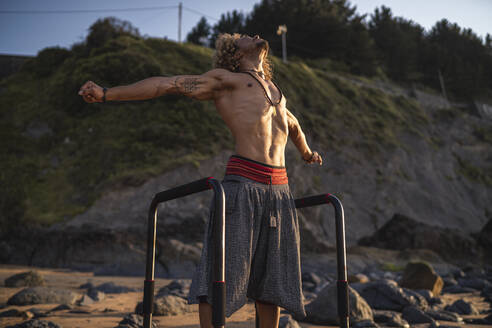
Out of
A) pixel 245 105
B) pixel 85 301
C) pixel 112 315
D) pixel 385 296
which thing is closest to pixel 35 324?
pixel 112 315

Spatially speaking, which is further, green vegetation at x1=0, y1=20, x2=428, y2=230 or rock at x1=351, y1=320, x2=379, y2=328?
green vegetation at x1=0, y1=20, x2=428, y2=230

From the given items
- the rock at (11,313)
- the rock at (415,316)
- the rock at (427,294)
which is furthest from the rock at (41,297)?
the rock at (427,294)

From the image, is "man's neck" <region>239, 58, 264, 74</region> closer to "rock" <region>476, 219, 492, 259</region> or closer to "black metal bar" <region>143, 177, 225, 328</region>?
"black metal bar" <region>143, 177, 225, 328</region>

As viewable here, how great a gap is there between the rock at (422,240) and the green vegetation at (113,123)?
4.49 meters

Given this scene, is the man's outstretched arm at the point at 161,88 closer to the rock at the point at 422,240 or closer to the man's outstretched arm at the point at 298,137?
the man's outstretched arm at the point at 298,137

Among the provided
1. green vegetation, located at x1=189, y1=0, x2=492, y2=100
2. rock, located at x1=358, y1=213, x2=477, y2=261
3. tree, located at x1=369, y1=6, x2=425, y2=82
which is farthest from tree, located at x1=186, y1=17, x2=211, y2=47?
rock, located at x1=358, y1=213, x2=477, y2=261

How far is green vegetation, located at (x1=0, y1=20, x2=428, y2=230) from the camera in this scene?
11.2m

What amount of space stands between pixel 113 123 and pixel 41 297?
31.2 ft

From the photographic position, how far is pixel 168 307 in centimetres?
393

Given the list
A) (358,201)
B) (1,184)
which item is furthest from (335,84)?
(1,184)

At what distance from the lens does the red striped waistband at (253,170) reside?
2428 mm

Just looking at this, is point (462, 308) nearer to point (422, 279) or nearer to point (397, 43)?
point (422, 279)

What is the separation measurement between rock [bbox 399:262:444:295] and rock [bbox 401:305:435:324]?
95.0 inches

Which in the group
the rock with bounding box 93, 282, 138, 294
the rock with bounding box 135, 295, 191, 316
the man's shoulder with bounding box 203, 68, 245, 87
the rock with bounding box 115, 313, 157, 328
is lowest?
the rock with bounding box 93, 282, 138, 294
